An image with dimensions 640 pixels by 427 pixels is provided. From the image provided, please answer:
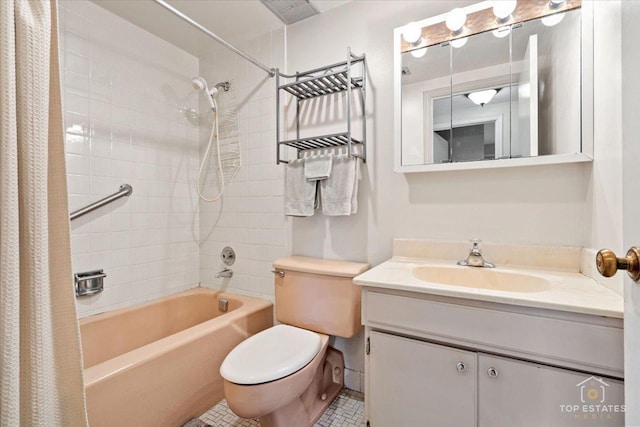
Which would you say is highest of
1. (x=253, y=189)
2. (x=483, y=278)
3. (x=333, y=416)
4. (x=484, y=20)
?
(x=484, y=20)

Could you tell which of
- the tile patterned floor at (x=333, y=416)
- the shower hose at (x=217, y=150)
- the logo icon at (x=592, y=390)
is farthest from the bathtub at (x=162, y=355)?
the logo icon at (x=592, y=390)

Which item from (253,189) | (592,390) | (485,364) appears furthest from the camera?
(253,189)

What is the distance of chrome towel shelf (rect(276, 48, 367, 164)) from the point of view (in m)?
1.58

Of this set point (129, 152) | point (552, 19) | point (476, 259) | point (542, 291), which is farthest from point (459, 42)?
point (129, 152)

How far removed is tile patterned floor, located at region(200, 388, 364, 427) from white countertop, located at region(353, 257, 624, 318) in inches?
31.2

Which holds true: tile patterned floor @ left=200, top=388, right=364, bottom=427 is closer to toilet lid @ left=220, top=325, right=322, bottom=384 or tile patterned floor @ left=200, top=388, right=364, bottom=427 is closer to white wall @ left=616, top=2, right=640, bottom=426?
toilet lid @ left=220, top=325, right=322, bottom=384

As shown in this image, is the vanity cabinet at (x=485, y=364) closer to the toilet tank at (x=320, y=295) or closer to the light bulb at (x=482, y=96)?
the toilet tank at (x=320, y=295)

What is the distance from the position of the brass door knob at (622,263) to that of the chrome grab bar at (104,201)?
209 cm

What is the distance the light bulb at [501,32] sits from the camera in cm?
129

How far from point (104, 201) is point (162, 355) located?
1.00 meters

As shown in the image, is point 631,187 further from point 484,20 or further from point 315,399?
point 315,399

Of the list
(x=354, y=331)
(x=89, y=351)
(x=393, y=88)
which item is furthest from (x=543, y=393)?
(x=89, y=351)

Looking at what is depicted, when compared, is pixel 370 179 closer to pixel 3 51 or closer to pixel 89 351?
pixel 3 51

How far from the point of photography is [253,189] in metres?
2.03
